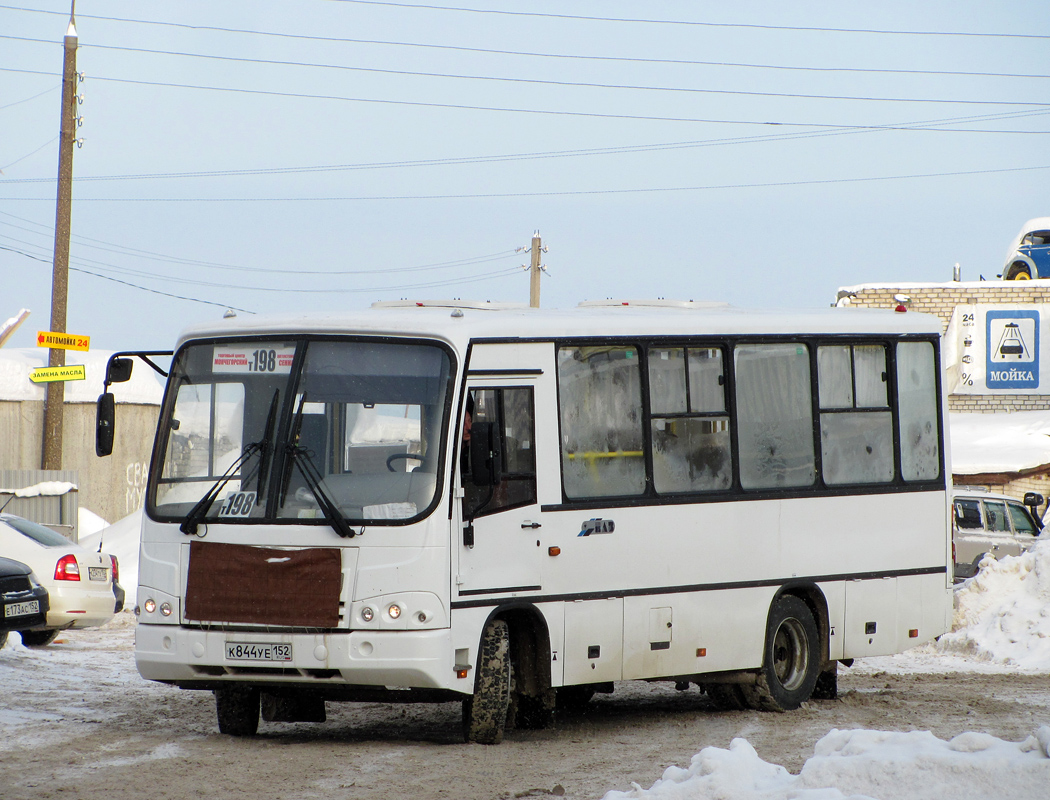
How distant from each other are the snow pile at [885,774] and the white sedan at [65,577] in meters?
9.71

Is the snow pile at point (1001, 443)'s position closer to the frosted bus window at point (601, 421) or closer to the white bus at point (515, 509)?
the white bus at point (515, 509)

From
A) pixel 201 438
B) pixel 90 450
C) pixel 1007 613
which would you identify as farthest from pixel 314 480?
pixel 90 450

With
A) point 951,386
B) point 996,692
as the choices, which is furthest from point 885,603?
point 951,386

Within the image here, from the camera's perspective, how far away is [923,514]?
12.3 metres

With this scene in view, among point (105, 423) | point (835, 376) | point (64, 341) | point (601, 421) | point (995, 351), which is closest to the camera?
point (105, 423)

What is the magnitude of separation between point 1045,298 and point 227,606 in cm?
3492

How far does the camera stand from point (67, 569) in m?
15.3

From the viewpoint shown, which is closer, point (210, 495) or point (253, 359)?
point (210, 495)

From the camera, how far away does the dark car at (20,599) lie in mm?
13039

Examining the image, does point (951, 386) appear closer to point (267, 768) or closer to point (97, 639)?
point (97, 639)

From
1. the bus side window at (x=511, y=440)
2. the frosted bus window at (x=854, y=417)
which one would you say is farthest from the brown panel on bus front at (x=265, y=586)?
the frosted bus window at (x=854, y=417)

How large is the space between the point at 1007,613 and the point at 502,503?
9.05 m

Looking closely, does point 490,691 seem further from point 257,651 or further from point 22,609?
point 22,609

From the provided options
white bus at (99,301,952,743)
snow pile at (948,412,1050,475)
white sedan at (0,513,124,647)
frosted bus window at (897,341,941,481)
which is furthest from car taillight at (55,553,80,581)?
snow pile at (948,412,1050,475)
